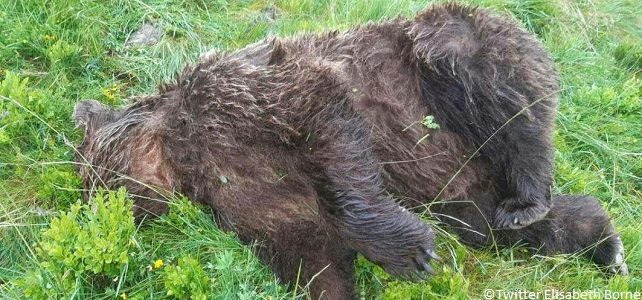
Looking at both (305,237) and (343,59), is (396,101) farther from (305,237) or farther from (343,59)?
(305,237)

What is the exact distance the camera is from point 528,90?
12.3ft

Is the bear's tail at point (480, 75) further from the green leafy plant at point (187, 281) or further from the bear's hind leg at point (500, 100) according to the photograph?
the green leafy plant at point (187, 281)

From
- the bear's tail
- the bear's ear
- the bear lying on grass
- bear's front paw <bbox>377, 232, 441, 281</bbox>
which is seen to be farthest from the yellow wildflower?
the bear's tail

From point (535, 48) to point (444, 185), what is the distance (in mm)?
1070

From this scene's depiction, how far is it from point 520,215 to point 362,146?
3.68 ft

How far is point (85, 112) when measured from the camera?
4.00 meters

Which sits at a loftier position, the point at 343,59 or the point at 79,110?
the point at 343,59

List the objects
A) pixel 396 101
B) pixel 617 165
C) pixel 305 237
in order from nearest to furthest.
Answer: pixel 305 237 → pixel 396 101 → pixel 617 165

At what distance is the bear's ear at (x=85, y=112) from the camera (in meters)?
3.95

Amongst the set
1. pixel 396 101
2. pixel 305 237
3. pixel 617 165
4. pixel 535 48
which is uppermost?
pixel 535 48

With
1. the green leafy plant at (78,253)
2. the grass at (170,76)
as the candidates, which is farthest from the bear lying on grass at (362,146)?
the green leafy plant at (78,253)

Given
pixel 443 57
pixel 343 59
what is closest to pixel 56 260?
pixel 343 59

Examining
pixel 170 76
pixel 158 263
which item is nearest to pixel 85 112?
pixel 170 76

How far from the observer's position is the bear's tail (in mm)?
3715
